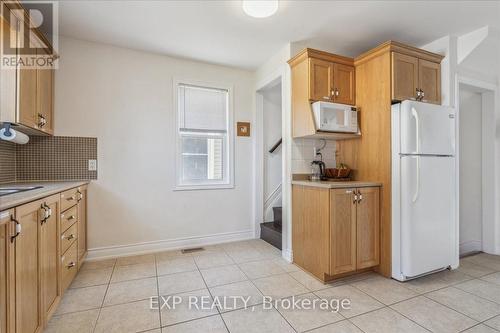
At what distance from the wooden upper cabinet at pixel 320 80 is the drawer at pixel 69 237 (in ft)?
8.63

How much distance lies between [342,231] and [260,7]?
86.2 inches

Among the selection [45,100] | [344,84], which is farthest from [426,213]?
[45,100]

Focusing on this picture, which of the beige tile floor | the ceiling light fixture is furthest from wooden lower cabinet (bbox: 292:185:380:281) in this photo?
the ceiling light fixture

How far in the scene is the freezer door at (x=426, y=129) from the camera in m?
2.33

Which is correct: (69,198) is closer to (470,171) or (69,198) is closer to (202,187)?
(202,187)

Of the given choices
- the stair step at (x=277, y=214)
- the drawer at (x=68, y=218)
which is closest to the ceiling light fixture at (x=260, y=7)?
the drawer at (x=68, y=218)

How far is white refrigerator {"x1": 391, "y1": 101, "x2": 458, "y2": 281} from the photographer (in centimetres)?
233

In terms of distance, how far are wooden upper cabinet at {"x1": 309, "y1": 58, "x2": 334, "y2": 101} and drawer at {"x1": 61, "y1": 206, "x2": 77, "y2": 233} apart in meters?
2.55

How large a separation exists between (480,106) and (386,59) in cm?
190

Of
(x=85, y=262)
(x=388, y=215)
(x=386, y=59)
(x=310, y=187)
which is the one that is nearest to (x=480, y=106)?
(x=386, y=59)

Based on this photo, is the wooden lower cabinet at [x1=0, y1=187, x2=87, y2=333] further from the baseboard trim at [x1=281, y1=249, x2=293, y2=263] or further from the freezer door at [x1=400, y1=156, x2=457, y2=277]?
the freezer door at [x1=400, y1=156, x2=457, y2=277]

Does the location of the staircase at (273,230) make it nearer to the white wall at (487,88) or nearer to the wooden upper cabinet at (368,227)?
the wooden upper cabinet at (368,227)

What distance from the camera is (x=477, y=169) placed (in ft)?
10.9

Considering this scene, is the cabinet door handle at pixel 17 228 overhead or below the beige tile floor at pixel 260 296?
overhead
